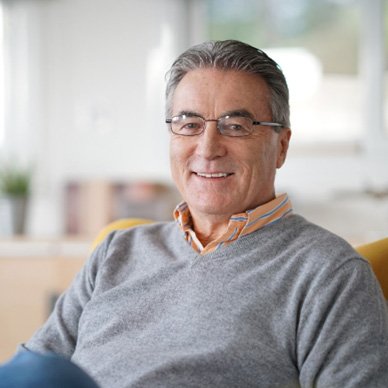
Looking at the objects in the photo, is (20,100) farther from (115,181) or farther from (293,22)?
(293,22)

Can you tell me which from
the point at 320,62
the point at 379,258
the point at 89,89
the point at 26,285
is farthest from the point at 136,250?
the point at 89,89

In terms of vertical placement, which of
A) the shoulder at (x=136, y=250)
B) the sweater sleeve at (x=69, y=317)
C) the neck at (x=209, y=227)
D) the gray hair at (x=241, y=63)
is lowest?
the sweater sleeve at (x=69, y=317)

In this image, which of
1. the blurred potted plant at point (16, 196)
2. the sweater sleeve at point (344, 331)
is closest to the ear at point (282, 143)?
the sweater sleeve at point (344, 331)

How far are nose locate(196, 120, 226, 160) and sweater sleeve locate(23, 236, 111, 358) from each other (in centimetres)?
33

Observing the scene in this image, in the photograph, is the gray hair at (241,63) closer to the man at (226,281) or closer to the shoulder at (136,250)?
the man at (226,281)

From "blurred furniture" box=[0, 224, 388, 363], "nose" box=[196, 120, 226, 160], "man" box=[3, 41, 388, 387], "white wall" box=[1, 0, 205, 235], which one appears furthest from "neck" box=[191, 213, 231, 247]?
"white wall" box=[1, 0, 205, 235]

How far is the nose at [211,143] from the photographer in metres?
1.51

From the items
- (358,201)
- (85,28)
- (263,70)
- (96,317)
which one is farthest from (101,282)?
(85,28)

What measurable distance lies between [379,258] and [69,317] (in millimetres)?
684

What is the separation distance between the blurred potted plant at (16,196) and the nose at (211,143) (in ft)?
6.86

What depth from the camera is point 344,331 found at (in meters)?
1.25

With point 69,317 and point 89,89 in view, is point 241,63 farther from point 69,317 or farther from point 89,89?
point 89,89

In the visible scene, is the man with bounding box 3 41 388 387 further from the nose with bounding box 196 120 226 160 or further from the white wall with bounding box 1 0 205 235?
the white wall with bounding box 1 0 205 235

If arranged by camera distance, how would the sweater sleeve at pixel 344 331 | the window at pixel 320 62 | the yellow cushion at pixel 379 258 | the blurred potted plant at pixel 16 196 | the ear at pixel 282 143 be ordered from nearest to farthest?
the sweater sleeve at pixel 344 331 → the yellow cushion at pixel 379 258 → the ear at pixel 282 143 → the window at pixel 320 62 → the blurred potted plant at pixel 16 196
